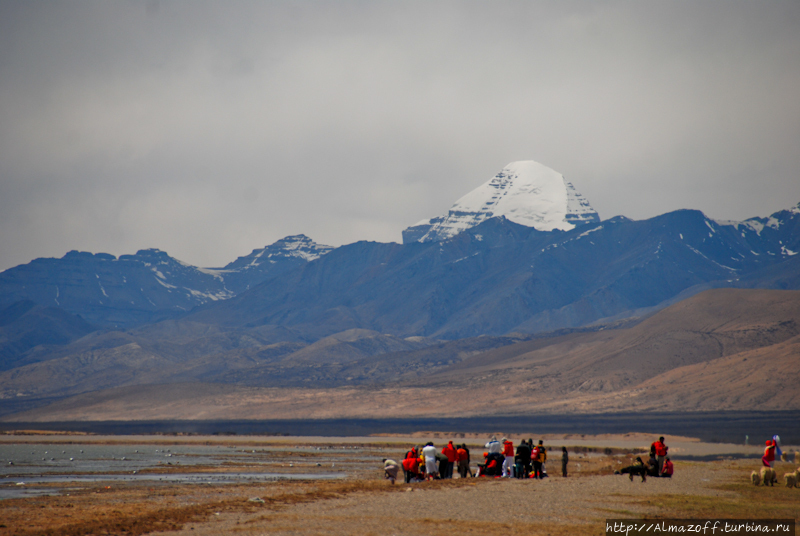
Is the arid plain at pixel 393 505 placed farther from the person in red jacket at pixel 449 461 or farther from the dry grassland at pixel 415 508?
the person in red jacket at pixel 449 461

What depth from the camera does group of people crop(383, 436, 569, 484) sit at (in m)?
39.7

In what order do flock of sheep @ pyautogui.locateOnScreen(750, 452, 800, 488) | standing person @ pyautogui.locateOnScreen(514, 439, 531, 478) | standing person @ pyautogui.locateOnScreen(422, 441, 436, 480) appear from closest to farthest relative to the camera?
1. flock of sheep @ pyautogui.locateOnScreen(750, 452, 800, 488)
2. standing person @ pyautogui.locateOnScreen(422, 441, 436, 480)
3. standing person @ pyautogui.locateOnScreen(514, 439, 531, 478)

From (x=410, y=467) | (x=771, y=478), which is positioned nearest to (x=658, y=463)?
(x=771, y=478)

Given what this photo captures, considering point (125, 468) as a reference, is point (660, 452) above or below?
above

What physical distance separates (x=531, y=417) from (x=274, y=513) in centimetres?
15034

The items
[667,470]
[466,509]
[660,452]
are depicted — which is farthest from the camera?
[667,470]

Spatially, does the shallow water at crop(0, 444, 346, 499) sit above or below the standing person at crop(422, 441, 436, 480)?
below

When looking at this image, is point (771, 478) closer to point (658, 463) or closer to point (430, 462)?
point (658, 463)

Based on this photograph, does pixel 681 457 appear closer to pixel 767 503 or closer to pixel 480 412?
pixel 767 503

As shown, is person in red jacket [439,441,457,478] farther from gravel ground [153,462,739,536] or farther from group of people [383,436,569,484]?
gravel ground [153,462,739,536]

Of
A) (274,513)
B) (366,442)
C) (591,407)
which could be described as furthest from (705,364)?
(274,513)

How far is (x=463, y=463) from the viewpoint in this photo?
41.6 meters

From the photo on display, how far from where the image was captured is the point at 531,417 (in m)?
173

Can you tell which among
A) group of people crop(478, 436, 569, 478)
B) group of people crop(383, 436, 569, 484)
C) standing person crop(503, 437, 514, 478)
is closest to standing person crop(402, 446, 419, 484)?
group of people crop(383, 436, 569, 484)
